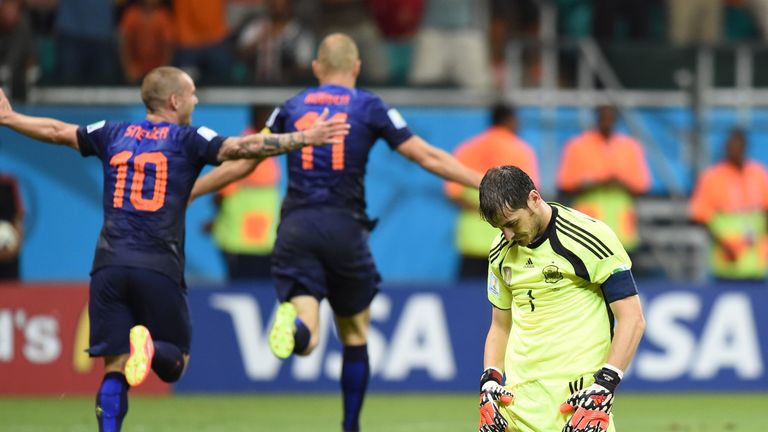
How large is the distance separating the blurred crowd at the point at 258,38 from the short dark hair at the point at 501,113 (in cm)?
112

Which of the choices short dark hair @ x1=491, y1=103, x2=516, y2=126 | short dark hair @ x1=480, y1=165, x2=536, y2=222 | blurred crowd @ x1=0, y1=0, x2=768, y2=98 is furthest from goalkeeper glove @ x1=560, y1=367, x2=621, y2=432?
blurred crowd @ x1=0, y1=0, x2=768, y2=98

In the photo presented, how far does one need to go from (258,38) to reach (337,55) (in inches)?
A: 240

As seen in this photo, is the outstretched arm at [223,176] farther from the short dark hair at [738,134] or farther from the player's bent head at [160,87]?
the short dark hair at [738,134]

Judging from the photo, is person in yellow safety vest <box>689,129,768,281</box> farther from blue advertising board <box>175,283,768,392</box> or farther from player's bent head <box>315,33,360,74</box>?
player's bent head <box>315,33,360,74</box>

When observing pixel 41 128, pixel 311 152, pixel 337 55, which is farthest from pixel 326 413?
pixel 41 128

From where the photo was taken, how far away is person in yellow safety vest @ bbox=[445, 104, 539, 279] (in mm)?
13617

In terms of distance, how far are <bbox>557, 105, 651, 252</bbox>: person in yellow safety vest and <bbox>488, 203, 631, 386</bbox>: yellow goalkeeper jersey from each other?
314 inches

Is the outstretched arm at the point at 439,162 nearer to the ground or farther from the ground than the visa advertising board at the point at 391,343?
farther from the ground

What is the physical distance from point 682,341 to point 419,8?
4524 mm

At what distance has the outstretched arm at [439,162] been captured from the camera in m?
8.77

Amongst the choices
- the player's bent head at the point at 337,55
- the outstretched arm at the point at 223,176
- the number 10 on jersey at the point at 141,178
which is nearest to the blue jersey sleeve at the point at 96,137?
the number 10 on jersey at the point at 141,178

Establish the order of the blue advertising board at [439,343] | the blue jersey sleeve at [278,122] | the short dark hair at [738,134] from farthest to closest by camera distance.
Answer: the short dark hair at [738,134], the blue advertising board at [439,343], the blue jersey sleeve at [278,122]

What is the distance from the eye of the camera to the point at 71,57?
14867mm

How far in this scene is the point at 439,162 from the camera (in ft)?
29.1
